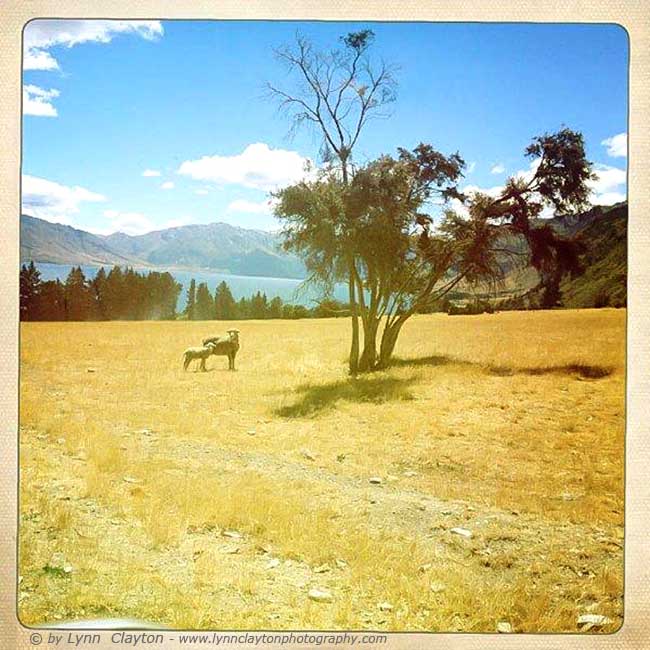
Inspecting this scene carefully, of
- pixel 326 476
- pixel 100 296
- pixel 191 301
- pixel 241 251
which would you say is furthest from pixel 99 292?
pixel 326 476

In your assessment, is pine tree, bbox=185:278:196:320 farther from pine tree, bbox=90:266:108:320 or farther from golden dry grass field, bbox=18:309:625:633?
pine tree, bbox=90:266:108:320

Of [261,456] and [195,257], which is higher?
[195,257]

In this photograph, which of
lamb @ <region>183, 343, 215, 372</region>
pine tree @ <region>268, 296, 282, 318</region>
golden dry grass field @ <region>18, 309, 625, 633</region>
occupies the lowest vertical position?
golden dry grass field @ <region>18, 309, 625, 633</region>

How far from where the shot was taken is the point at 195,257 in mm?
2896

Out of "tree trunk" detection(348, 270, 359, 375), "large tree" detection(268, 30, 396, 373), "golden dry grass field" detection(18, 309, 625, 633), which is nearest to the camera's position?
"golden dry grass field" detection(18, 309, 625, 633)

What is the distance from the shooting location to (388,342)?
2.95 m

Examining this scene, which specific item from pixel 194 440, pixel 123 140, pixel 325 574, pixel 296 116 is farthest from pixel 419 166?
pixel 325 574

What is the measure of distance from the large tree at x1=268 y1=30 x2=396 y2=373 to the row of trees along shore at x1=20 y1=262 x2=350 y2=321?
44 cm

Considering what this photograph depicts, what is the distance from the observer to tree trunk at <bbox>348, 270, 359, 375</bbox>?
2.96 meters

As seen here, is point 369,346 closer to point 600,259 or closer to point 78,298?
point 600,259

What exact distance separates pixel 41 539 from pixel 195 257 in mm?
1284

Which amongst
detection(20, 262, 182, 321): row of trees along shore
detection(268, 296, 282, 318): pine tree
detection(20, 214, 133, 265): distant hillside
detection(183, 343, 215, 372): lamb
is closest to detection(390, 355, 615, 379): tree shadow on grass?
detection(268, 296, 282, 318): pine tree

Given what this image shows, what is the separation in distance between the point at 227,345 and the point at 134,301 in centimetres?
44

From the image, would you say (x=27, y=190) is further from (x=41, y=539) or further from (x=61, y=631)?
(x=61, y=631)
